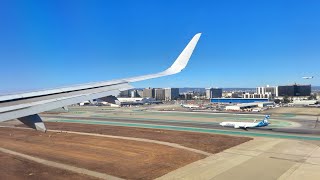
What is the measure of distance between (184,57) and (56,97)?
6499 mm

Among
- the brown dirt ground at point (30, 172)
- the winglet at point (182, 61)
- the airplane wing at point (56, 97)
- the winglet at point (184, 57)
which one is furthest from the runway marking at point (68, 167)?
the airplane wing at point (56, 97)

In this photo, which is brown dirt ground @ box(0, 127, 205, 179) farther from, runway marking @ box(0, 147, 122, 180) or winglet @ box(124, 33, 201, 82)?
winglet @ box(124, 33, 201, 82)

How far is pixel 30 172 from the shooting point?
31.7 meters

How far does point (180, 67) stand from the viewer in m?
15.3

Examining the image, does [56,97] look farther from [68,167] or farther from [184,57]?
[68,167]

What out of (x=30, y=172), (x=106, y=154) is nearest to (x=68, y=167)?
(x=30, y=172)

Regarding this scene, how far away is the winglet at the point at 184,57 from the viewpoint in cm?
1484

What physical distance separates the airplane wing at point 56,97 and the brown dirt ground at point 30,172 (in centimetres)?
1870

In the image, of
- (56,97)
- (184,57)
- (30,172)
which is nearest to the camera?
(56,97)

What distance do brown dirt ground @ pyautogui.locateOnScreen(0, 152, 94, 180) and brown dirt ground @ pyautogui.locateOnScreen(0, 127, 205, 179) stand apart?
11cm

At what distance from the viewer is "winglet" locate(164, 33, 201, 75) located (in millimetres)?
14842

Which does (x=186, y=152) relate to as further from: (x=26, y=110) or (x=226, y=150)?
(x=26, y=110)

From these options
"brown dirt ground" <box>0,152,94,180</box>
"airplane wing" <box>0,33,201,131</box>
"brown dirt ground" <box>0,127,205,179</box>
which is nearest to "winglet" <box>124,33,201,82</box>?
"airplane wing" <box>0,33,201,131</box>

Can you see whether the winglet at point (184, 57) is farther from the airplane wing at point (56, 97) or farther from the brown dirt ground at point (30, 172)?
the brown dirt ground at point (30, 172)
